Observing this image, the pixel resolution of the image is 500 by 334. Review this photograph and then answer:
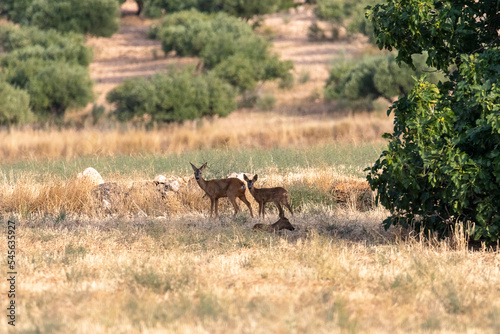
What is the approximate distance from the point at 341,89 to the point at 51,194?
30.5m

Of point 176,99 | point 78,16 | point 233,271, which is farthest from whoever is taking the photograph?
point 78,16

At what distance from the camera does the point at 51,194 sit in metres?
12.8

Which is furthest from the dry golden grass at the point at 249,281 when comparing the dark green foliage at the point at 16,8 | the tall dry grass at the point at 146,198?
the dark green foliage at the point at 16,8

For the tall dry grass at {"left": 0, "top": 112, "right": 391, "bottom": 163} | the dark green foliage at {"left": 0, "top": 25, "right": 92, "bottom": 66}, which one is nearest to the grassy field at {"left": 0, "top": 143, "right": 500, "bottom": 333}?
the tall dry grass at {"left": 0, "top": 112, "right": 391, "bottom": 163}

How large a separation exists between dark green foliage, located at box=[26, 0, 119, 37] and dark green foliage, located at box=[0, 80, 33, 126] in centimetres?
2209

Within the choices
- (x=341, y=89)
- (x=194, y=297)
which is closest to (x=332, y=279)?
(x=194, y=297)

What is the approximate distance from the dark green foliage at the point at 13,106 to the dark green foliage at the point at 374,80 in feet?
56.7

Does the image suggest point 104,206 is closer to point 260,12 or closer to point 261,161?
point 261,161

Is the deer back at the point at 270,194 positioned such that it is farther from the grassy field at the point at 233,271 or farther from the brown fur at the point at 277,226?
the brown fur at the point at 277,226

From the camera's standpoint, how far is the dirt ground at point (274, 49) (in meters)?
46.4

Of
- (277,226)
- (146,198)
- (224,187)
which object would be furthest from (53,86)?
(277,226)

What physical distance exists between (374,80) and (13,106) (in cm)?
1867

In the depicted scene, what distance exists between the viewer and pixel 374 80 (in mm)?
37750

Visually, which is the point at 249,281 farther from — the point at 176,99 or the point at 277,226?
the point at 176,99
